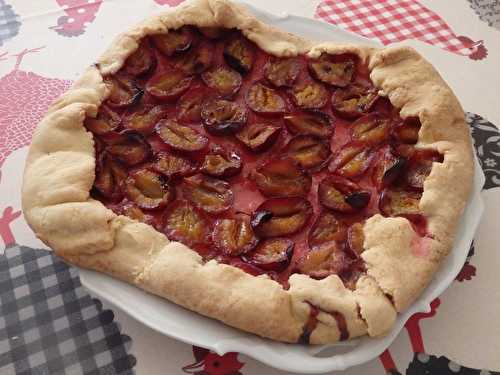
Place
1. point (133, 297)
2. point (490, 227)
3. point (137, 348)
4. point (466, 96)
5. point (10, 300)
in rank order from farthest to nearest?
1. point (466, 96)
2. point (490, 227)
3. point (10, 300)
4. point (137, 348)
5. point (133, 297)

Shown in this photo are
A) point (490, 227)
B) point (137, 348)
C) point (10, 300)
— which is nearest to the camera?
point (137, 348)

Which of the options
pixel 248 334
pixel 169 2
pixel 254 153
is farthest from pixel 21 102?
pixel 248 334

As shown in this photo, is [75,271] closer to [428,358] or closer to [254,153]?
[254,153]

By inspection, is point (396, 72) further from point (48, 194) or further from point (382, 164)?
point (48, 194)

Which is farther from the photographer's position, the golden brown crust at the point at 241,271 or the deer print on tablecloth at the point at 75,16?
the deer print on tablecloth at the point at 75,16

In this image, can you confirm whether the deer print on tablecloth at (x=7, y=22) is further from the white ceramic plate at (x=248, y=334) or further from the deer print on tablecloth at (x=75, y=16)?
the white ceramic plate at (x=248, y=334)

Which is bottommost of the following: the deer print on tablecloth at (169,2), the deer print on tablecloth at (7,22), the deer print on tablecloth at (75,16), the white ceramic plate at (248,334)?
the white ceramic plate at (248,334)

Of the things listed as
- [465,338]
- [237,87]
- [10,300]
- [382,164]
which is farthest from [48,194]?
[465,338]

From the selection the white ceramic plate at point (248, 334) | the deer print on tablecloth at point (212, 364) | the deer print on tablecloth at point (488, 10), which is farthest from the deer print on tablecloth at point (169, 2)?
the deer print on tablecloth at point (212, 364)
